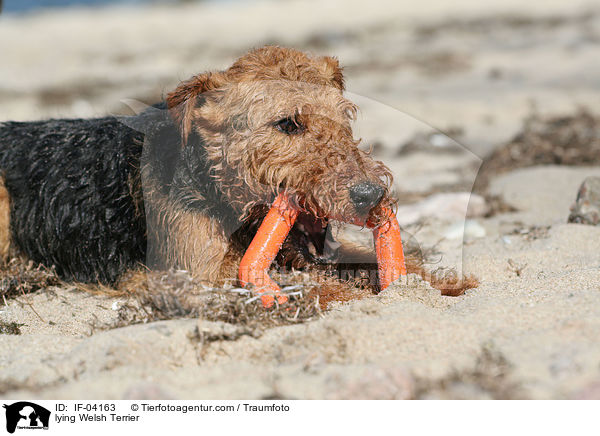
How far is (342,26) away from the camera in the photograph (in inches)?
1236

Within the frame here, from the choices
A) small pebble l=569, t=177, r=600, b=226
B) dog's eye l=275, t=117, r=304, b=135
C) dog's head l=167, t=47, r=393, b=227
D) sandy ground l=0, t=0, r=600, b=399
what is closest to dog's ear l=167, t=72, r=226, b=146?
dog's head l=167, t=47, r=393, b=227

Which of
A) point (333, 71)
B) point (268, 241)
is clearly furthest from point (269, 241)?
point (333, 71)

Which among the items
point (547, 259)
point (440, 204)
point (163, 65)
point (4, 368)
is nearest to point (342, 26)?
point (163, 65)

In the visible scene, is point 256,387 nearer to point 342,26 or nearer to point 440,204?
point 440,204

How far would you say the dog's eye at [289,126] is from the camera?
12.8ft

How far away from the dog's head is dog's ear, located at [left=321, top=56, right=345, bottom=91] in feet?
0.04

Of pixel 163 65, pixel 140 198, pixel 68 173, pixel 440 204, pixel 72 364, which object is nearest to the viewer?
pixel 72 364

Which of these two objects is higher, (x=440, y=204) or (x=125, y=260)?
(x=440, y=204)

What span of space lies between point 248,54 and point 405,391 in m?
2.46

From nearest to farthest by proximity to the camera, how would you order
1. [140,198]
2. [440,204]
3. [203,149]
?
1. [203,149]
2. [140,198]
3. [440,204]

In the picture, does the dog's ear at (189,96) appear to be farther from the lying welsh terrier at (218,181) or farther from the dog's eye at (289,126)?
the dog's eye at (289,126)

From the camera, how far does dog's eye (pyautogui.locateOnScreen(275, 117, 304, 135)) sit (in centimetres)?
389

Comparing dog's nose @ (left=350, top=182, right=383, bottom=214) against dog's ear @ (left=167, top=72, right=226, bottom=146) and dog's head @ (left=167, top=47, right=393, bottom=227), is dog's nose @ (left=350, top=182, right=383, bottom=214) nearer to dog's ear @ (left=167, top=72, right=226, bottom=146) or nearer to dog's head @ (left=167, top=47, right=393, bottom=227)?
dog's head @ (left=167, top=47, right=393, bottom=227)
